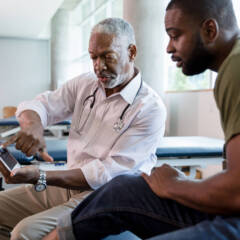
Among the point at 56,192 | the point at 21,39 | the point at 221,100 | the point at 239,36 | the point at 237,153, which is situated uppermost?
the point at 21,39

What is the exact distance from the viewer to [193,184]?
0.89m

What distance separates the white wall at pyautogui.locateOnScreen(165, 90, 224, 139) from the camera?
3742mm

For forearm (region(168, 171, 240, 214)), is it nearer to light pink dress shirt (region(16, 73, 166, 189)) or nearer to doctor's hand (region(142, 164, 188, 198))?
doctor's hand (region(142, 164, 188, 198))

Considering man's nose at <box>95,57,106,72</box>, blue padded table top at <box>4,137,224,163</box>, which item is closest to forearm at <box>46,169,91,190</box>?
man's nose at <box>95,57,106,72</box>

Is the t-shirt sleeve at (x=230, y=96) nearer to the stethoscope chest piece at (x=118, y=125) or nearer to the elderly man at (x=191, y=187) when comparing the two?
the elderly man at (x=191, y=187)

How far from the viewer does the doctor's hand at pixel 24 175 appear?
4.23 feet

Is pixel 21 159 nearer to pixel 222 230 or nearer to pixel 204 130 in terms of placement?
pixel 222 230

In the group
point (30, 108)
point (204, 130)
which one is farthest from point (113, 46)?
point (204, 130)

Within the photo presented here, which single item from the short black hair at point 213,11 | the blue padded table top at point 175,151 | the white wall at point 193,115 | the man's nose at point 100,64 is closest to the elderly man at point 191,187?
the short black hair at point 213,11

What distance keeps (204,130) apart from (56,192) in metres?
2.66

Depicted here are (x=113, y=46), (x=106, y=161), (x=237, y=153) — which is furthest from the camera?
(x=113, y=46)

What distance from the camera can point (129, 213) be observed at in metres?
0.98

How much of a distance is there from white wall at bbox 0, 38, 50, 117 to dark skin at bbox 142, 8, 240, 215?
11.6 meters

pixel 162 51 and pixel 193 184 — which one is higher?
pixel 162 51
